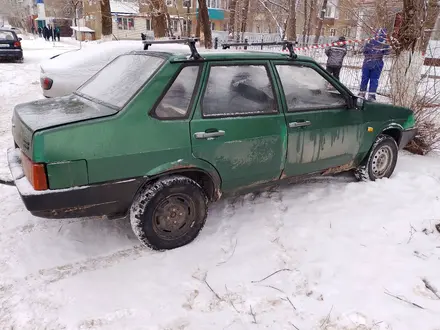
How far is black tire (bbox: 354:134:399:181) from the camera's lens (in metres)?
4.39

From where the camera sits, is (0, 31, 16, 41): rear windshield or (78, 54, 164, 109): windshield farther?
(0, 31, 16, 41): rear windshield

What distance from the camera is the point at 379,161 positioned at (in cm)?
455

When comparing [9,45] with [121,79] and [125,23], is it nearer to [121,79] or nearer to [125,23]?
[121,79]

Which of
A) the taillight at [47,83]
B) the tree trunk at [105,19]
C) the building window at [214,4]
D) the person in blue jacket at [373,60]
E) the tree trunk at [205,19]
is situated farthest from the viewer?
the building window at [214,4]

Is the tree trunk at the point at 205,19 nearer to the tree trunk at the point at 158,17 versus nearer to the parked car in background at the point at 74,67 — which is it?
the tree trunk at the point at 158,17

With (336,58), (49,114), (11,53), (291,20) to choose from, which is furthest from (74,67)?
(291,20)

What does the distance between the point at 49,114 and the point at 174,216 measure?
1.30 meters

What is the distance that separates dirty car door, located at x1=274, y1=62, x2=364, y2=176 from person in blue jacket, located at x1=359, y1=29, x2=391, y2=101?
2540 millimetres

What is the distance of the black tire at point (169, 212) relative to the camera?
292cm

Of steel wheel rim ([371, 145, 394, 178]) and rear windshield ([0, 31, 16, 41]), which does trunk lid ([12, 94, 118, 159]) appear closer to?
steel wheel rim ([371, 145, 394, 178])

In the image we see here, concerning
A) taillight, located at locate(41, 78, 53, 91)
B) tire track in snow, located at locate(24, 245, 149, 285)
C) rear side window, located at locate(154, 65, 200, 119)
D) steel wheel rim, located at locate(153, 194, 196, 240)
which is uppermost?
rear side window, located at locate(154, 65, 200, 119)

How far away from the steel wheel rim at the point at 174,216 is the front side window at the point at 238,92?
2.52 feet

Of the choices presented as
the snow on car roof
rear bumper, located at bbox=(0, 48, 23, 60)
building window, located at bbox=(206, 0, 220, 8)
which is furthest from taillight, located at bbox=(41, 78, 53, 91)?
building window, located at bbox=(206, 0, 220, 8)

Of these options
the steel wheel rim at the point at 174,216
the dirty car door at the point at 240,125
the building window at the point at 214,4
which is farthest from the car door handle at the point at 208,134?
the building window at the point at 214,4
